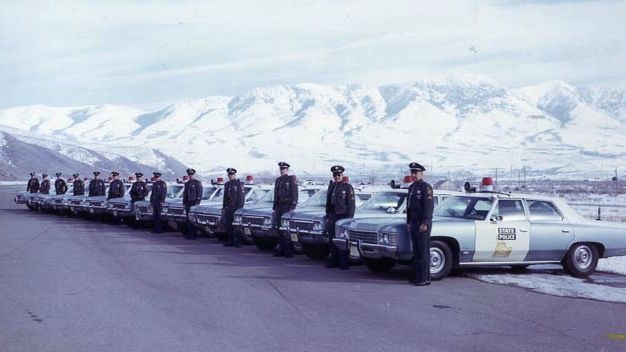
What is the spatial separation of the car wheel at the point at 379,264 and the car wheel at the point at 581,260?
2.77 metres

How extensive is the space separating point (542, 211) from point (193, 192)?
9606mm

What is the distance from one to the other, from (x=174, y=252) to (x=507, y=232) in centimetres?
661

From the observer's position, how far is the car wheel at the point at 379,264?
14567 millimetres

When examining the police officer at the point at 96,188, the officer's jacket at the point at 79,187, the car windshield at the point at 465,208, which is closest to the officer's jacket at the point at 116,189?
the police officer at the point at 96,188

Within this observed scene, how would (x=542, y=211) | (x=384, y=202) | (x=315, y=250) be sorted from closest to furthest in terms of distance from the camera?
1. (x=542, y=211)
2. (x=384, y=202)
3. (x=315, y=250)

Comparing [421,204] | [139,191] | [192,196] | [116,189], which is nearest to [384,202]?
[421,204]

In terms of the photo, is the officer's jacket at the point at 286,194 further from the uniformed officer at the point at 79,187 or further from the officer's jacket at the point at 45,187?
the officer's jacket at the point at 45,187

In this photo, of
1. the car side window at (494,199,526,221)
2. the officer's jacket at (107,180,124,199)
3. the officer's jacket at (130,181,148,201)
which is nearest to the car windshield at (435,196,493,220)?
the car side window at (494,199,526,221)

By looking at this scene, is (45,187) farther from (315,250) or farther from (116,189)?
(315,250)

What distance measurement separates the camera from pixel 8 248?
1803cm

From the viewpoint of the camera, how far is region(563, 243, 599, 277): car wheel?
A: 14.7m

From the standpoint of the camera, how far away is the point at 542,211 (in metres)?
14.9

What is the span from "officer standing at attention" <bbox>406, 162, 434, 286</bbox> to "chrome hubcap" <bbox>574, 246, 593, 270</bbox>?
3156mm

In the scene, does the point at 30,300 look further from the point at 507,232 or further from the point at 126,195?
the point at 126,195
